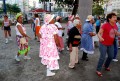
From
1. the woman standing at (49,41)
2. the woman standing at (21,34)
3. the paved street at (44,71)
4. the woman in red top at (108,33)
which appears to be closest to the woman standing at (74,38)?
the paved street at (44,71)

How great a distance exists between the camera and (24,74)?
6230mm

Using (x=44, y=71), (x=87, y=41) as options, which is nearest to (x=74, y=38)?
(x=87, y=41)

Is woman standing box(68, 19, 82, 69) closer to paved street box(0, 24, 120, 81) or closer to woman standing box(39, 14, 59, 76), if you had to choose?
paved street box(0, 24, 120, 81)

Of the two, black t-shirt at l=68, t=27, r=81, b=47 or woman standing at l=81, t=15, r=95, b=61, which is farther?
woman standing at l=81, t=15, r=95, b=61

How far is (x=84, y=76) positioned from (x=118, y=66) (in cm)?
163

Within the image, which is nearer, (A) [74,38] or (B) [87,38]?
(A) [74,38]

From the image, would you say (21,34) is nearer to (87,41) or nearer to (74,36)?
(74,36)

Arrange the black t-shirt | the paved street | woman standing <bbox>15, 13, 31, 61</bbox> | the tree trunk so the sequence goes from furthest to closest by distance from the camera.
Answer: the tree trunk, woman standing <bbox>15, 13, 31, 61</bbox>, the black t-shirt, the paved street

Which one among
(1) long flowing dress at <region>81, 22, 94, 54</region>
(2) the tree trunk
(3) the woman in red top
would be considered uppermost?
(2) the tree trunk

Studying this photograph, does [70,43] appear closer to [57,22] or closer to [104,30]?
[104,30]

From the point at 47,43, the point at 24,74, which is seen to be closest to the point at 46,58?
the point at 47,43

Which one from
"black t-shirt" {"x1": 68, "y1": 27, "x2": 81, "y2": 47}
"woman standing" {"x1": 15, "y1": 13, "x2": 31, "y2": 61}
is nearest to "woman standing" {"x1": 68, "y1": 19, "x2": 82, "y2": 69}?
"black t-shirt" {"x1": 68, "y1": 27, "x2": 81, "y2": 47}

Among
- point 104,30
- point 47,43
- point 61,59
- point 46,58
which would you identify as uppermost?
point 104,30

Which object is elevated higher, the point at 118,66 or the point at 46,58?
the point at 46,58
